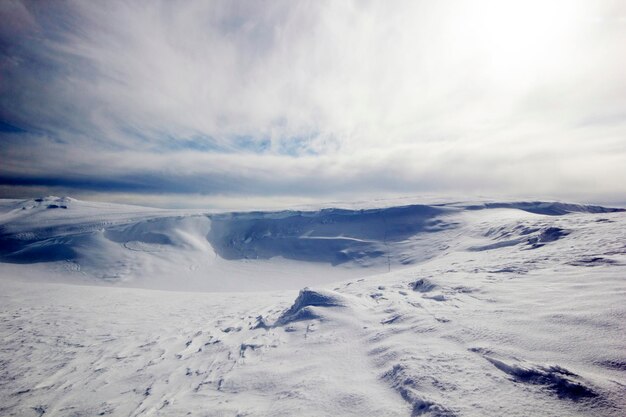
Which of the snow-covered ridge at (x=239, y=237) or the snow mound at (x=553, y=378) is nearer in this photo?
the snow mound at (x=553, y=378)

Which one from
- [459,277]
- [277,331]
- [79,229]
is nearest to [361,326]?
[277,331]

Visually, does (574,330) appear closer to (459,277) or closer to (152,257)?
(459,277)

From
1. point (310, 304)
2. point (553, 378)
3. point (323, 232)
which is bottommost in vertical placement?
point (323, 232)

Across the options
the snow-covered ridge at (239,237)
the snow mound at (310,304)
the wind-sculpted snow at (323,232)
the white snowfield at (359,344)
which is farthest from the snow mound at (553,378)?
the wind-sculpted snow at (323,232)

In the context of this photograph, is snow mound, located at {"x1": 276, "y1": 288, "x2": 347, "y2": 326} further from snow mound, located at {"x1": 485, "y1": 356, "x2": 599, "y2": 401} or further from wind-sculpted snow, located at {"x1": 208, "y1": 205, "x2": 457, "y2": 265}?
wind-sculpted snow, located at {"x1": 208, "y1": 205, "x2": 457, "y2": 265}

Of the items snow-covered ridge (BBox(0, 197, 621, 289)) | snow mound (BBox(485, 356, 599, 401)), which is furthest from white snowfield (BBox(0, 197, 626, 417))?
snow-covered ridge (BBox(0, 197, 621, 289))

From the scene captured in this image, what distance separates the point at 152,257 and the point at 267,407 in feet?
81.3

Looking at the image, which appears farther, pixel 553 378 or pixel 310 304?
pixel 310 304

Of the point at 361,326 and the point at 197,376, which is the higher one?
the point at 361,326

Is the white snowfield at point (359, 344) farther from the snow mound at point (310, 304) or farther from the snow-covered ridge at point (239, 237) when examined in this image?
the snow-covered ridge at point (239, 237)

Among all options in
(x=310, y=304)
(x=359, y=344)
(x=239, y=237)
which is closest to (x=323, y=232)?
(x=239, y=237)

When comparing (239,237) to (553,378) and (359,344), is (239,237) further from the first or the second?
(553,378)

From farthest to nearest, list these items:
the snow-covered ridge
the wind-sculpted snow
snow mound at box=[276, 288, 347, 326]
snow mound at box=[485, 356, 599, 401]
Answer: the wind-sculpted snow < the snow-covered ridge < snow mound at box=[276, 288, 347, 326] < snow mound at box=[485, 356, 599, 401]

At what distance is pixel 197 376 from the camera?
5.27 m
